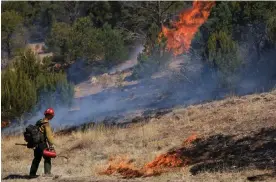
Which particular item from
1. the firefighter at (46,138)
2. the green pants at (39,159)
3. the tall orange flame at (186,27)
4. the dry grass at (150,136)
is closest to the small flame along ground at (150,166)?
the dry grass at (150,136)

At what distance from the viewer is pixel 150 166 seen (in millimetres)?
11820

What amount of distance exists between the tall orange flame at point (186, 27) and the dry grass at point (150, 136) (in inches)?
685

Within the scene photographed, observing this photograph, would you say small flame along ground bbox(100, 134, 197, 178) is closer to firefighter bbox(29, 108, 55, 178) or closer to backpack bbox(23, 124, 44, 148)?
firefighter bbox(29, 108, 55, 178)

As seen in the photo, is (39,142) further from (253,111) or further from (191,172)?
(253,111)

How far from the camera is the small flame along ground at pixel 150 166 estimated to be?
10.9m

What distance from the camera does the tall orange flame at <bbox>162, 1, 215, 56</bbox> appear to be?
121 feet

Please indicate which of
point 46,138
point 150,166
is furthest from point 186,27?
point 46,138

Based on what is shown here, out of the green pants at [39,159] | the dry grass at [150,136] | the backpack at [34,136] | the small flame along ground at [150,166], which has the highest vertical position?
the backpack at [34,136]

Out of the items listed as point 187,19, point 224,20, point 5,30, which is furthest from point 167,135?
point 5,30

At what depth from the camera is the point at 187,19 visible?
40.2 meters

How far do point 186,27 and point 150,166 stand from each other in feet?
93.5

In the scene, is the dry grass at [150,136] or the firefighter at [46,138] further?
the dry grass at [150,136]

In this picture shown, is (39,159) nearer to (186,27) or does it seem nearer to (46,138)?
(46,138)

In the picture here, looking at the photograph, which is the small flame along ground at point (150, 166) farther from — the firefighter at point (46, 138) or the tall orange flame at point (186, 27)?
the tall orange flame at point (186, 27)
